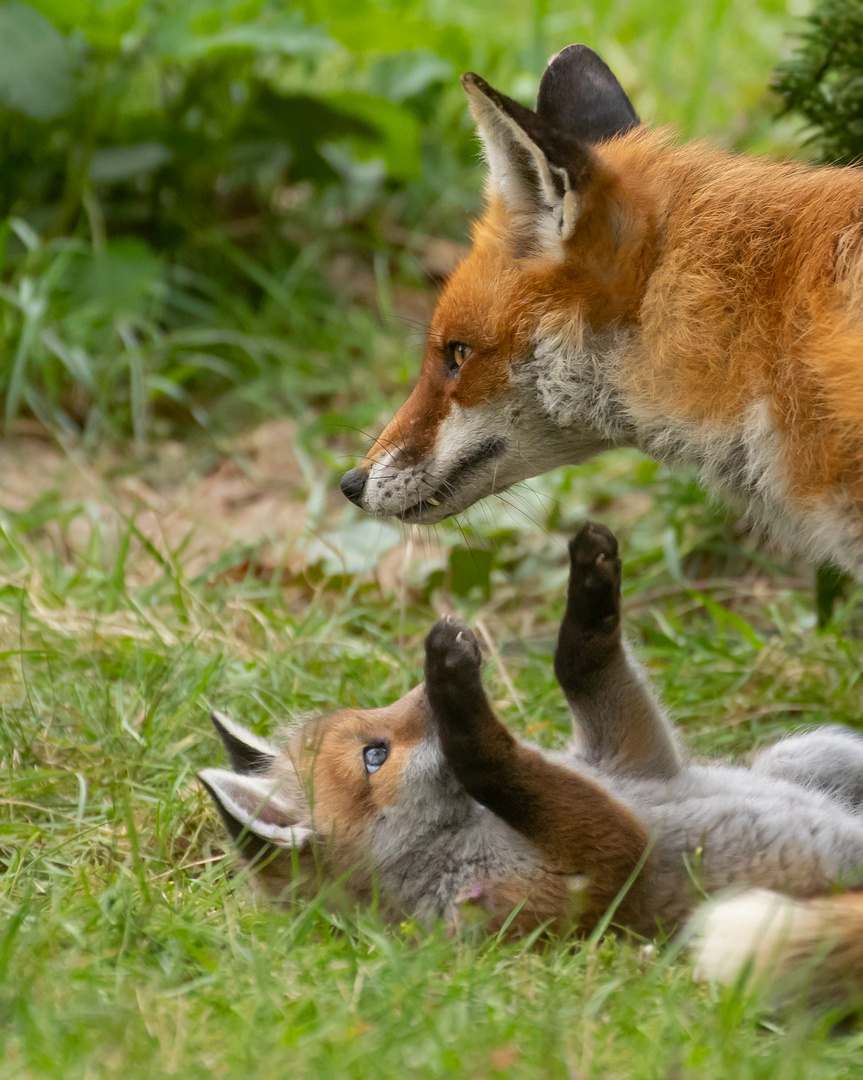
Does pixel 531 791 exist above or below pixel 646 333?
below

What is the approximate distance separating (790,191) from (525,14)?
303 inches

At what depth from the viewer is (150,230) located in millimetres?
7613

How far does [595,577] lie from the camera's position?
3670 millimetres

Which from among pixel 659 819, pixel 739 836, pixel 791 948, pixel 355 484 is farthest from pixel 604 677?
pixel 791 948

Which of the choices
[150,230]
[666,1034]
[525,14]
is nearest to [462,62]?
[150,230]

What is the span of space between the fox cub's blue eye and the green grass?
1.72 ft

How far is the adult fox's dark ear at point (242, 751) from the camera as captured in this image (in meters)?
3.70

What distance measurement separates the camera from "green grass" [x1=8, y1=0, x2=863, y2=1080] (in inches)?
93.1

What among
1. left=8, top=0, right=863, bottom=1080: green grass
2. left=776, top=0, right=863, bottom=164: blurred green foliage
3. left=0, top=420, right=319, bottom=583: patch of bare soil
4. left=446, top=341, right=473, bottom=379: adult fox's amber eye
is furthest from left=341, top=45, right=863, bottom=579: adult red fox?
left=0, top=420, right=319, bottom=583: patch of bare soil

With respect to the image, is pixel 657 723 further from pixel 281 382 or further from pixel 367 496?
pixel 281 382

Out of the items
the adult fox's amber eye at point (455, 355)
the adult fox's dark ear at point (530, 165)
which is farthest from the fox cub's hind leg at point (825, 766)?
the adult fox's dark ear at point (530, 165)

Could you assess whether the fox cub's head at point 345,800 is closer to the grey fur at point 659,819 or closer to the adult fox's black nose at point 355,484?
the grey fur at point 659,819

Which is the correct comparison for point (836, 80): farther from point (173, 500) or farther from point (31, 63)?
point (31, 63)

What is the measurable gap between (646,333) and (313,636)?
84.7 inches
